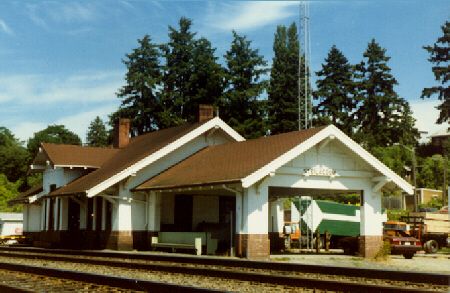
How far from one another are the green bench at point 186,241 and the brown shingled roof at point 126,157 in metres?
3.52

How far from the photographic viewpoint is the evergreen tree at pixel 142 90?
64.0 m

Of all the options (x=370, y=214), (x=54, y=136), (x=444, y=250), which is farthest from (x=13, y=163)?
(x=370, y=214)

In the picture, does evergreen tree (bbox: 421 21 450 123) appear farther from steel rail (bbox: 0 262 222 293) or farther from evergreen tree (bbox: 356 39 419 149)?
steel rail (bbox: 0 262 222 293)

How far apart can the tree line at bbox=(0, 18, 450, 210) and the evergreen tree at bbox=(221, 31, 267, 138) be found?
10 centimetres

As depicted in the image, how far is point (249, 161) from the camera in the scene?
23.0 m

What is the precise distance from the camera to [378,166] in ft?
78.1

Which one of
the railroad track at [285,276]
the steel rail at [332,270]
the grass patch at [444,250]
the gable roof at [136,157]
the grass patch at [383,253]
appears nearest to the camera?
the railroad track at [285,276]

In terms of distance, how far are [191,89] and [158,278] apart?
5098 cm

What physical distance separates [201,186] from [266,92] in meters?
44.9

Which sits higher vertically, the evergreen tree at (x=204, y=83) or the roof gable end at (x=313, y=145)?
the evergreen tree at (x=204, y=83)

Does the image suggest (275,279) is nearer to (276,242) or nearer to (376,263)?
(376,263)

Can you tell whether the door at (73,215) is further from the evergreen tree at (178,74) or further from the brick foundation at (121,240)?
the evergreen tree at (178,74)

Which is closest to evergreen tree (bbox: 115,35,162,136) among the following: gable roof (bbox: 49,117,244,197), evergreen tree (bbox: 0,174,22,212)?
evergreen tree (bbox: 0,174,22,212)

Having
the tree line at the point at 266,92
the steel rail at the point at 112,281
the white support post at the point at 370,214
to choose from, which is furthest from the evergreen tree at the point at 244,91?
the steel rail at the point at 112,281
